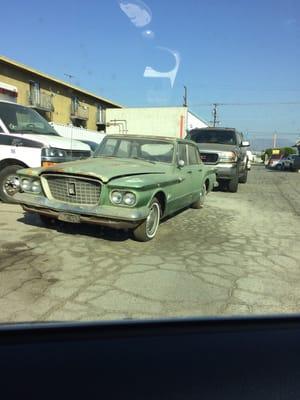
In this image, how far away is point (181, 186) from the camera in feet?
25.6

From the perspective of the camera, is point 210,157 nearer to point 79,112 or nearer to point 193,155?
point 193,155

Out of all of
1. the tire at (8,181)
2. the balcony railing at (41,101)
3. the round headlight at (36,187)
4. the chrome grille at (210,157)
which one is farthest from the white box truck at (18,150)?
the balcony railing at (41,101)

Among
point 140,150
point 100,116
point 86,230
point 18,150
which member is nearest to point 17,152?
point 18,150

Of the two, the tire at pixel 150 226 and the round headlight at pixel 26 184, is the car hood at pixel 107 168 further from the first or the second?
the tire at pixel 150 226

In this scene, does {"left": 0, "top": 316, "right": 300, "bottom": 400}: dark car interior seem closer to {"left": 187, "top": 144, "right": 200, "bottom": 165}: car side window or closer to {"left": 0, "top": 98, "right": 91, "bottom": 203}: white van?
{"left": 187, "top": 144, "right": 200, "bottom": 165}: car side window

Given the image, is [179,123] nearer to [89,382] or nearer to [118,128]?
[118,128]

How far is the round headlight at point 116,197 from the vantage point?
603 cm

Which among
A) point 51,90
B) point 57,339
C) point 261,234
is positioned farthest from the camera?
point 51,90

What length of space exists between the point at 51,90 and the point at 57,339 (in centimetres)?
3862

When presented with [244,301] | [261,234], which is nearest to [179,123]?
[261,234]

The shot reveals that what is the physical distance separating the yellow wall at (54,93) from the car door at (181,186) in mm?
25419

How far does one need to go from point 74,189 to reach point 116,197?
0.66m

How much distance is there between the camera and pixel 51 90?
3797 cm

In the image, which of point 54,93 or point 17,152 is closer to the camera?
point 17,152
